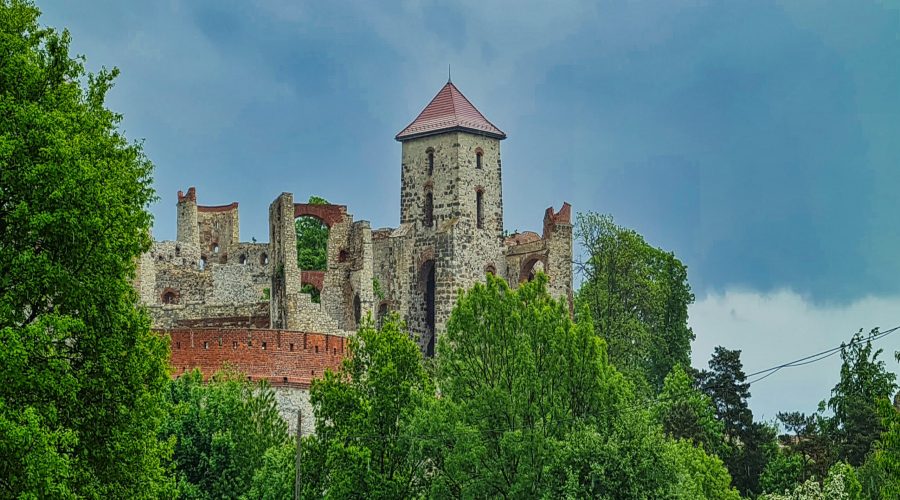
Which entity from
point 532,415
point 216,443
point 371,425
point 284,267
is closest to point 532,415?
point 532,415

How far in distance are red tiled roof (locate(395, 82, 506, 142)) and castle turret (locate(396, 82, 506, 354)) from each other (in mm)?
42

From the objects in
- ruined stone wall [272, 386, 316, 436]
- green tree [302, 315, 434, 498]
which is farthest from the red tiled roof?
green tree [302, 315, 434, 498]

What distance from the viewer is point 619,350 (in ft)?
216

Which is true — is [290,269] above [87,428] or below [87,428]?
above

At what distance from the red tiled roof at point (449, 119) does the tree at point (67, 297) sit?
40714 mm

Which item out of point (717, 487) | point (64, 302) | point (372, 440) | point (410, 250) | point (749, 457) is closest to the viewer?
point (64, 302)

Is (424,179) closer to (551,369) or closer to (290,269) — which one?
(290,269)

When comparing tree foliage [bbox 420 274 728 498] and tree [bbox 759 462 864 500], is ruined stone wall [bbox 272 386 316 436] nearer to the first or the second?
tree foliage [bbox 420 274 728 498]

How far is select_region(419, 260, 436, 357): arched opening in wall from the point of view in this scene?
221 feet

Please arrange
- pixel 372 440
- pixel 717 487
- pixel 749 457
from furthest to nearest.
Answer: pixel 749 457 < pixel 717 487 < pixel 372 440

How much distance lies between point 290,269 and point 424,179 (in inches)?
313

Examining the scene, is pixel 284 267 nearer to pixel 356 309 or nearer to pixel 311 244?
pixel 356 309

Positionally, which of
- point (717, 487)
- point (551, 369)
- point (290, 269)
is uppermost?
point (290, 269)

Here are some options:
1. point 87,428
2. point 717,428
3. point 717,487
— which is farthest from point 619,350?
point 87,428
